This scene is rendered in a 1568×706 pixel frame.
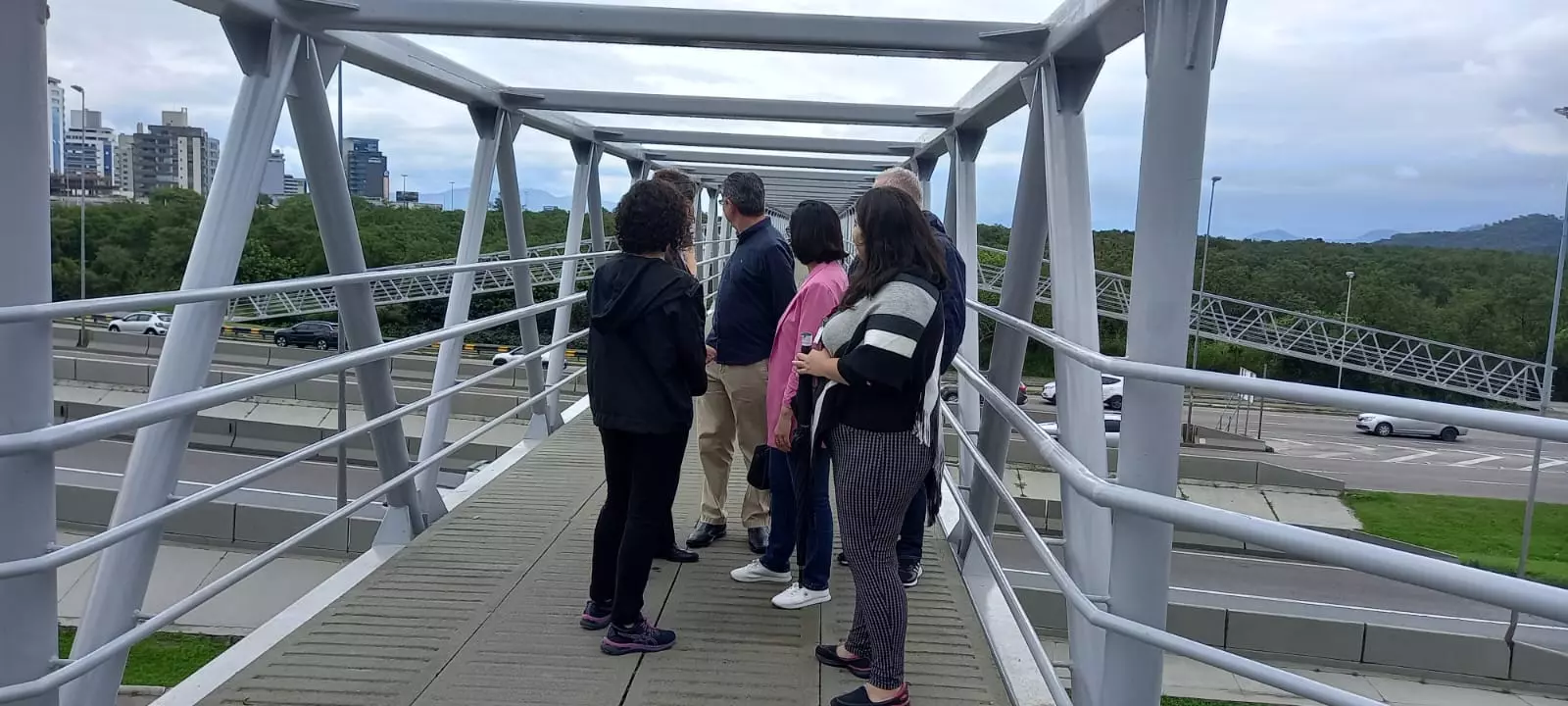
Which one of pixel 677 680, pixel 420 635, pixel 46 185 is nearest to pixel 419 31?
pixel 46 185

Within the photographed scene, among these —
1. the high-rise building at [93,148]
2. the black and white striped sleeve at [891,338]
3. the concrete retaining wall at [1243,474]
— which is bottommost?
the concrete retaining wall at [1243,474]

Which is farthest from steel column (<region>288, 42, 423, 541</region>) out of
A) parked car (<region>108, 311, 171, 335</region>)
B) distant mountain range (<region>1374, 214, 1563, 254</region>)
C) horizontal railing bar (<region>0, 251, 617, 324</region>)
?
parked car (<region>108, 311, 171, 335</region>)

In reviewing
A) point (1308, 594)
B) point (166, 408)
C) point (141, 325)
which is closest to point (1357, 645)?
point (1308, 594)

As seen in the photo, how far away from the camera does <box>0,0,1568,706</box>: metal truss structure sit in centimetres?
215

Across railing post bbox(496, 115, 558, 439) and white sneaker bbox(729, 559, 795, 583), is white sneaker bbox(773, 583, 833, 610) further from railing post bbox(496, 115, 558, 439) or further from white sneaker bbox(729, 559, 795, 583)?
railing post bbox(496, 115, 558, 439)

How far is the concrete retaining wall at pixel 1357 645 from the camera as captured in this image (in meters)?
12.2

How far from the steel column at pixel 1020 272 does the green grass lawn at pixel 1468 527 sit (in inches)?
717

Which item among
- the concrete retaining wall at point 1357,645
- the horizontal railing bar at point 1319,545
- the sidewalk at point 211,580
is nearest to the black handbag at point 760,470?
the horizontal railing bar at point 1319,545

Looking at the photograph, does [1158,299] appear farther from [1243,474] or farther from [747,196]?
[1243,474]

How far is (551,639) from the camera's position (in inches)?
140

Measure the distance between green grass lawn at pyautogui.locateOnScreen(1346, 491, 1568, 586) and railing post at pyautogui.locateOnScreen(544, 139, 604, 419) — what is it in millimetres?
17480

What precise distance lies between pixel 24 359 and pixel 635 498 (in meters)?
1.71

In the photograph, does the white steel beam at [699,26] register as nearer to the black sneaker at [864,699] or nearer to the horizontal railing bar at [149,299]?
the horizontal railing bar at [149,299]

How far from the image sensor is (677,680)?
3293mm
